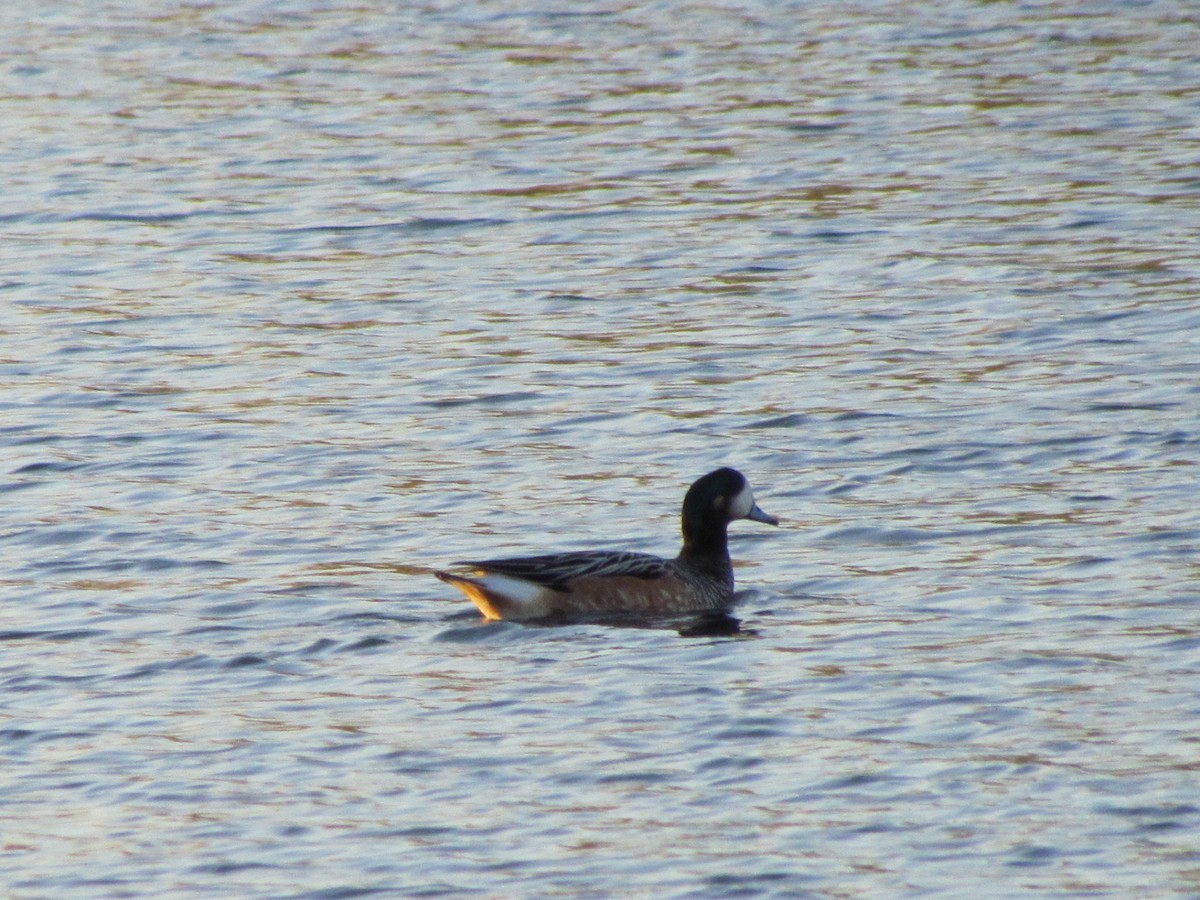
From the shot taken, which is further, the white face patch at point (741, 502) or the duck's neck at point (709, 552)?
the white face patch at point (741, 502)

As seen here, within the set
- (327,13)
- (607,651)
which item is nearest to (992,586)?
(607,651)

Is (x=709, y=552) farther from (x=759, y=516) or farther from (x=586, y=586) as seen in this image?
(x=586, y=586)

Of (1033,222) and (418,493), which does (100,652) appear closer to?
(418,493)

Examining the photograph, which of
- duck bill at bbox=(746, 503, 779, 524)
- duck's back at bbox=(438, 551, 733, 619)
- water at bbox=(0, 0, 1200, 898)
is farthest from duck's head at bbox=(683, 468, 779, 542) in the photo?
water at bbox=(0, 0, 1200, 898)

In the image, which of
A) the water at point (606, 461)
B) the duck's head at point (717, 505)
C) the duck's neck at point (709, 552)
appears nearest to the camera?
the water at point (606, 461)

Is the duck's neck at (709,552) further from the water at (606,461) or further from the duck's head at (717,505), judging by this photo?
the water at (606,461)

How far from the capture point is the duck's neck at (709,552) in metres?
12.5

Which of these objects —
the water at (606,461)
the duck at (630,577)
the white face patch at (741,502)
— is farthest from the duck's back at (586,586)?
the white face patch at (741,502)

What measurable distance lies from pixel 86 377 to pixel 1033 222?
8474 millimetres

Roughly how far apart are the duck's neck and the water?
208mm

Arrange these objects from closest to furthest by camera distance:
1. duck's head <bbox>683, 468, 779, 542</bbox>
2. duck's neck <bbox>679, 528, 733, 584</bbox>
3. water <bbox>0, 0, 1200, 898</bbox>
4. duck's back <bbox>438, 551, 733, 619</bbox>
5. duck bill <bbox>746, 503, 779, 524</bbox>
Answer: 1. water <bbox>0, 0, 1200, 898</bbox>
2. duck's back <bbox>438, 551, 733, 619</bbox>
3. duck's neck <bbox>679, 528, 733, 584</bbox>
4. duck's head <bbox>683, 468, 779, 542</bbox>
5. duck bill <bbox>746, 503, 779, 524</bbox>

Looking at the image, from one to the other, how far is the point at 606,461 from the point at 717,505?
2.13 metres

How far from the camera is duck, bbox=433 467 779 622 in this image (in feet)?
38.7

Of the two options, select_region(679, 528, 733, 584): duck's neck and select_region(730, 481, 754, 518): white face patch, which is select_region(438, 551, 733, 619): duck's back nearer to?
select_region(679, 528, 733, 584): duck's neck
